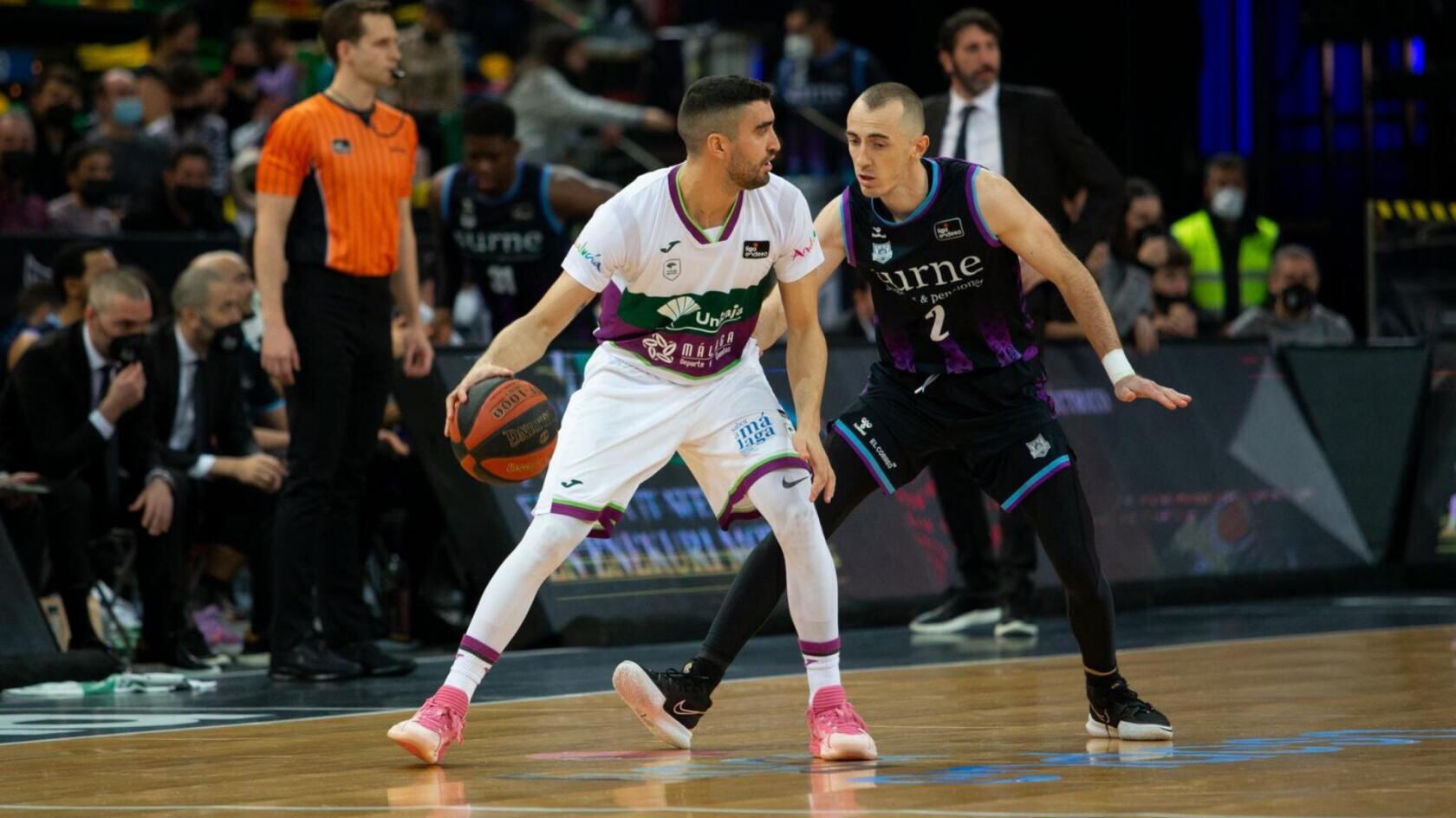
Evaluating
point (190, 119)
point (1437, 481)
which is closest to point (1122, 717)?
point (1437, 481)

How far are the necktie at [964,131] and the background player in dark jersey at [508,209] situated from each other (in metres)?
1.65

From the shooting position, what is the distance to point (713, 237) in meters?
6.75

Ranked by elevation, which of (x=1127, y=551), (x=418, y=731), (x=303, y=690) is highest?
(x=418, y=731)

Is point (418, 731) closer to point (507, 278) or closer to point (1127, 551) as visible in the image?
point (507, 278)

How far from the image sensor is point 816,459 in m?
6.67

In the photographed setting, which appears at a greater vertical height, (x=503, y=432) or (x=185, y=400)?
(x=503, y=432)

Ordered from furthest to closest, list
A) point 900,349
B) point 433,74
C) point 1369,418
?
1. point 433,74
2. point 1369,418
3. point 900,349

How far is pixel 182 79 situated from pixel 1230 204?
7.26 m

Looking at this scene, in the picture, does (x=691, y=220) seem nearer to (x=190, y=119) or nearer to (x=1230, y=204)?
(x=190, y=119)

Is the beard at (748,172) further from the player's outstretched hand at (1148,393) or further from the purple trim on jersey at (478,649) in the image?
the purple trim on jersey at (478,649)

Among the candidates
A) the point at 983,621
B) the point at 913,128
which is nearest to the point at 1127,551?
the point at 983,621

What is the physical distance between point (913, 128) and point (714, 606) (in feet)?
15.2

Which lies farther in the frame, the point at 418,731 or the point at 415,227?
the point at 415,227

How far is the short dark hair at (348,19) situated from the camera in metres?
9.20
